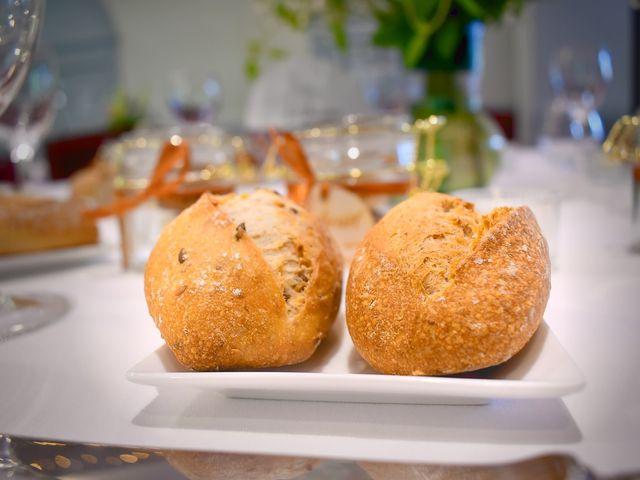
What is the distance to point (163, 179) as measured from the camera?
122 centimetres

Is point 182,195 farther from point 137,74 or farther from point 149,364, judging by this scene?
point 137,74

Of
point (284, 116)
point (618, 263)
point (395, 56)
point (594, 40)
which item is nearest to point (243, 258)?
point (618, 263)

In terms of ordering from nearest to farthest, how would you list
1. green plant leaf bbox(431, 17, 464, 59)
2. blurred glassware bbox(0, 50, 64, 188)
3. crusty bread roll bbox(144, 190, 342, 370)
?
crusty bread roll bbox(144, 190, 342, 370) → green plant leaf bbox(431, 17, 464, 59) → blurred glassware bbox(0, 50, 64, 188)

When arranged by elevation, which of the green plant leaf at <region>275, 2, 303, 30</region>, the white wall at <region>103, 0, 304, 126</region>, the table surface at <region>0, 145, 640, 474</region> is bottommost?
the table surface at <region>0, 145, 640, 474</region>

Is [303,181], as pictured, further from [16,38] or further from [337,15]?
[337,15]

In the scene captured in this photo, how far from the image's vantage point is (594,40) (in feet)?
15.7

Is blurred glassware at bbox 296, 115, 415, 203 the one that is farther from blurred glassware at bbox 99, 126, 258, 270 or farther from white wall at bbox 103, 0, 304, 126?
white wall at bbox 103, 0, 304, 126

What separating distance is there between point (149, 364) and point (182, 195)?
61 cm

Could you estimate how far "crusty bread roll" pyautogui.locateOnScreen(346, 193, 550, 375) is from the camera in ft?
1.98

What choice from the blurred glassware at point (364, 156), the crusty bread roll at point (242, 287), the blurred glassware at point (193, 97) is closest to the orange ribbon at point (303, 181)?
the blurred glassware at point (364, 156)

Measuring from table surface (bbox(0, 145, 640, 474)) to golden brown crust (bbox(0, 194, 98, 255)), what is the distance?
0.40 meters

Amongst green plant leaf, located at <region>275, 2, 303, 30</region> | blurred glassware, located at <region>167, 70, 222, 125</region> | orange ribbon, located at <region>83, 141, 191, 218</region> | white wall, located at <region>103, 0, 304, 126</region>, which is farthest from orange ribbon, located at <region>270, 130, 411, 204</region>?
white wall, located at <region>103, 0, 304, 126</region>

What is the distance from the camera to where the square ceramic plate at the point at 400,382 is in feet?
1.83

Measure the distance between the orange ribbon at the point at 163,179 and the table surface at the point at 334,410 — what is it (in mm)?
Answer: 259
